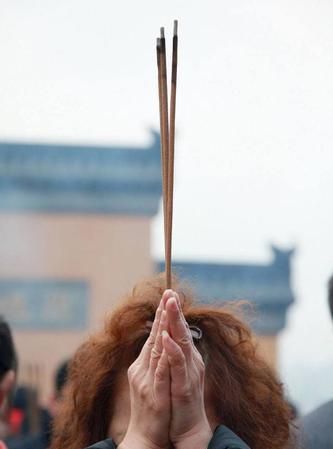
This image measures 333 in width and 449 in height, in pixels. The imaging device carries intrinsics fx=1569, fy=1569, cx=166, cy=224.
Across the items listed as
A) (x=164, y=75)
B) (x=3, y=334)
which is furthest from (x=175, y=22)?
(x=3, y=334)

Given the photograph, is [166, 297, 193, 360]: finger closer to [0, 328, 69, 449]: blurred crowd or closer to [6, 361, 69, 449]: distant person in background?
[0, 328, 69, 449]: blurred crowd

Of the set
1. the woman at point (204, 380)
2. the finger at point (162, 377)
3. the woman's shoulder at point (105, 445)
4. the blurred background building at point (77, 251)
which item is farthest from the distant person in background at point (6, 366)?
the blurred background building at point (77, 251)

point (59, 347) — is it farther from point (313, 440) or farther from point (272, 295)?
point (313, 440)

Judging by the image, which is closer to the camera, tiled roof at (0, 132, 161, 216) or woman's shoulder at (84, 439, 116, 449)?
woman's shoulder at (84, 439, 116, 449)

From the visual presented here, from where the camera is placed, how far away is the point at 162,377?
177 cm

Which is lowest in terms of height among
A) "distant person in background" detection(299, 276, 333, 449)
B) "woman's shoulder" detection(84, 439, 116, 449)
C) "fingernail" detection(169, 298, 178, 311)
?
"distant person in background" detection(299, 276, 333, 449)

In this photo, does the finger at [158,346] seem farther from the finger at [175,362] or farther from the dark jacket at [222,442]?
the dark jacket at [222,442]

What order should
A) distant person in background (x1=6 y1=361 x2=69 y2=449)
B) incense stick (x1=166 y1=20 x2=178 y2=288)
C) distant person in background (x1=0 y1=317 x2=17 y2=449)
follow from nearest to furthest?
incense stick (x1=166 y1=20 x2=178 y2=288) < distant person in background (x1=0 y1=317 x2=17 y2=449) < distant person in background (x1=6 y1=361 x2=69 y2=449)

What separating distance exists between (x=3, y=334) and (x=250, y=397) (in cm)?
71

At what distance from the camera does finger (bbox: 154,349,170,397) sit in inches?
69.2

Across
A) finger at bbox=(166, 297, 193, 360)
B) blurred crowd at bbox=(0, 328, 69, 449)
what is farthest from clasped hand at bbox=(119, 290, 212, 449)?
blurred crowd at bbox=(0, 328, 69, 449)

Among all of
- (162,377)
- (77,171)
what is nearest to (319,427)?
(162,377)

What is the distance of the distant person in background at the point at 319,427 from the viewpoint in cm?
281

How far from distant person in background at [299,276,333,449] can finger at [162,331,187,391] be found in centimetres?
102
